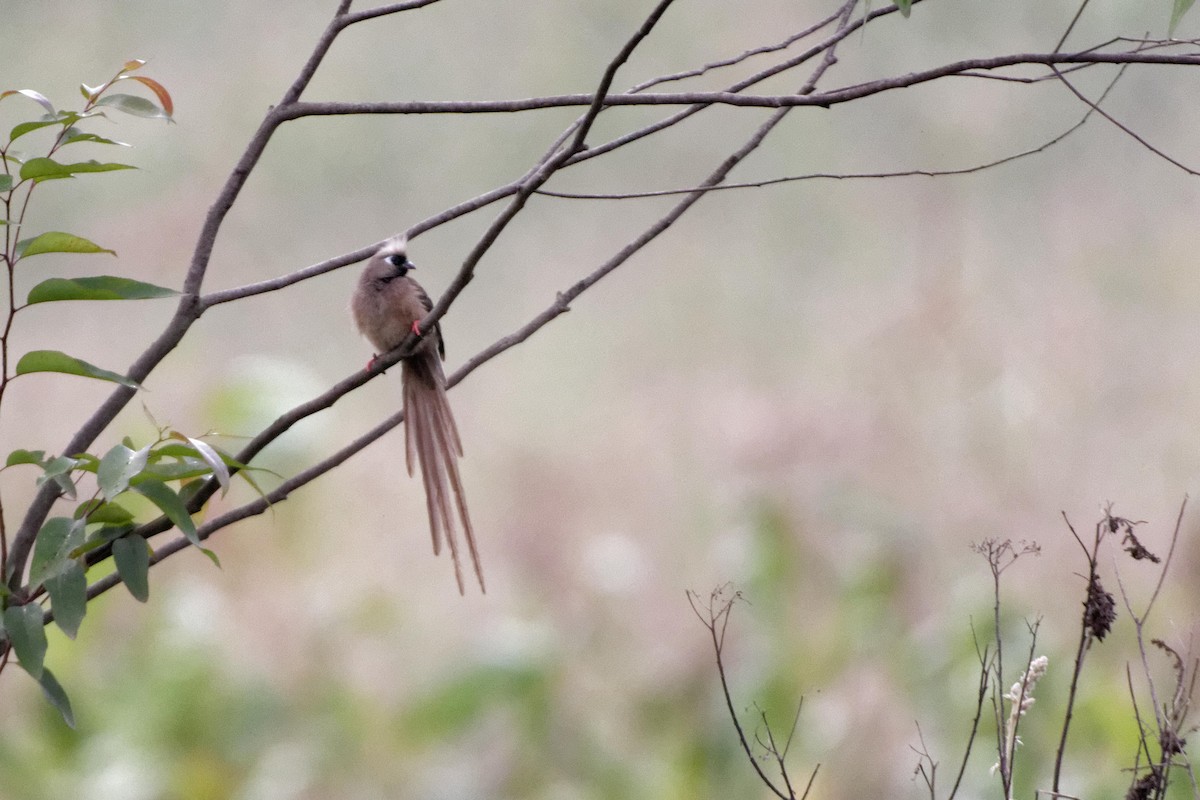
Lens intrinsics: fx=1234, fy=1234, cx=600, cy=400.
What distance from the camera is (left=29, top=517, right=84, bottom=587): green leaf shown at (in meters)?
1.00

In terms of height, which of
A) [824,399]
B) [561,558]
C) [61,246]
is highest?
[824,399]

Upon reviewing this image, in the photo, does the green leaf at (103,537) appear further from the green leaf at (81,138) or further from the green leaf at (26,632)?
the green leaf at (81,138)

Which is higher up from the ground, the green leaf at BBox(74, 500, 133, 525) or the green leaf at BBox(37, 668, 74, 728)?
the green leaf at BBox(74, 500, 133, 525)

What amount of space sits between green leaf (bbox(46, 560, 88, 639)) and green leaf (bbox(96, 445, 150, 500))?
92 mm

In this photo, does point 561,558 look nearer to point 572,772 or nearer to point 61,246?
point 572,772

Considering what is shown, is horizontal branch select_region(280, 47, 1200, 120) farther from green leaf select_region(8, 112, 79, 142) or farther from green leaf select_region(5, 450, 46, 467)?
green leaf select_region(5, 450, 46, 467)

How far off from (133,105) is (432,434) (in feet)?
2.58

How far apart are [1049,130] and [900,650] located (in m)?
2.05

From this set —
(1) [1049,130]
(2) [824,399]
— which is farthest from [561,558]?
(1) [1049,130]

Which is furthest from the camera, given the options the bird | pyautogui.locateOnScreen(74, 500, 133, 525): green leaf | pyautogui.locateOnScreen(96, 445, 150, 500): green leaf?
the bird

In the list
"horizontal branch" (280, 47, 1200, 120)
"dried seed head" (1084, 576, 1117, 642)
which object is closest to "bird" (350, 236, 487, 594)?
"horizontal branch" (280, 47, 1200, 120)

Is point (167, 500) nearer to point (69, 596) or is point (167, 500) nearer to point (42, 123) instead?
point (69, 596)

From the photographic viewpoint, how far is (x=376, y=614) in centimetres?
303

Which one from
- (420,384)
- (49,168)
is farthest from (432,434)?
(49,168)
